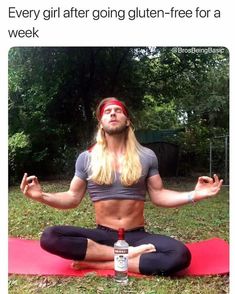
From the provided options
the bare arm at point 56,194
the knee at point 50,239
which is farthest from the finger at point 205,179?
the knee at point 50,239

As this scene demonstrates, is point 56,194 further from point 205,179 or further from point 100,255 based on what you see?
point 205,179

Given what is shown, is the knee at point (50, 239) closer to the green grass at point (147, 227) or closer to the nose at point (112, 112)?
the green grass at point (147, 227)

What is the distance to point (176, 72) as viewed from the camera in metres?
2.04

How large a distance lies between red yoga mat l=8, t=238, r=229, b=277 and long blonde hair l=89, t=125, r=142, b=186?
0.34 metres

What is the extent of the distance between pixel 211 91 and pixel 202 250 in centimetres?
66

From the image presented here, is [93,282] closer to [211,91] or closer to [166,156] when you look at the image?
[166,156]

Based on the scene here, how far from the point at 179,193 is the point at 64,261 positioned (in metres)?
0.52

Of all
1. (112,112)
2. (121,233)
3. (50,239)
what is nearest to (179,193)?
(121,233)

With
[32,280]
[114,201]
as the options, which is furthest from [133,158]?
[32,280]

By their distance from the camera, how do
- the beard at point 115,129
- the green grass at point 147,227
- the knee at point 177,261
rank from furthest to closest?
the beard at point 115,129
the knee at point 177,261
the green grass at point 147,227

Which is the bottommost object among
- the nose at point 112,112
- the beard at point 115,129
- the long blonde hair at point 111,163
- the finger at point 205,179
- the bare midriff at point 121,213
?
the bare midriff at point 121,213

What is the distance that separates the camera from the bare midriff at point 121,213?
1.94 metres

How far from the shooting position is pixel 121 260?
1.78 meters

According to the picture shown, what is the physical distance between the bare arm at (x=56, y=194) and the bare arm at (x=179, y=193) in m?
0.27
